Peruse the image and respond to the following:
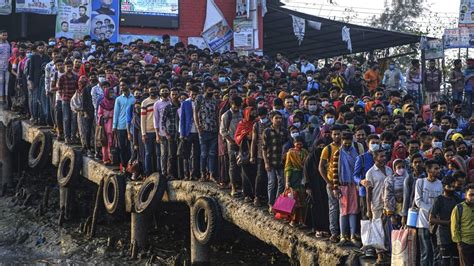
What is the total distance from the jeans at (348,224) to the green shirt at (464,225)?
1.65 meters

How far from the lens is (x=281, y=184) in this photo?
470 inches

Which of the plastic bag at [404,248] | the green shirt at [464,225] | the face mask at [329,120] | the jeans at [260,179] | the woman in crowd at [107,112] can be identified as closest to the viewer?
the green shirt at [464,225]

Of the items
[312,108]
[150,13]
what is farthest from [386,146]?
[150,13]

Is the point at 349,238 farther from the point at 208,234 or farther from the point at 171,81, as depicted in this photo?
the point at 171,81

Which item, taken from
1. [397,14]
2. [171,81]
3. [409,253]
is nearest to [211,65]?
[171,81]

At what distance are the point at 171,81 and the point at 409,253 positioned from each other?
800 cm

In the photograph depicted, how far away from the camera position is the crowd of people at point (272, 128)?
9.95 meters

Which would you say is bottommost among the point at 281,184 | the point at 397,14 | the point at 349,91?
the point at 281,184

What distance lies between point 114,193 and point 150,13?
469 inches

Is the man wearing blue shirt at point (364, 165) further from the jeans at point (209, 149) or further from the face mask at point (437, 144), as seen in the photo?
the jeans at point (209, 149)

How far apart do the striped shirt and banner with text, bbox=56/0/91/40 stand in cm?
1064

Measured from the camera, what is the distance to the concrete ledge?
421 inches

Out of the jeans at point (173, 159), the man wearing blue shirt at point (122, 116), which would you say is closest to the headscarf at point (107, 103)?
the man wearing blue shirt at point (122, 116)

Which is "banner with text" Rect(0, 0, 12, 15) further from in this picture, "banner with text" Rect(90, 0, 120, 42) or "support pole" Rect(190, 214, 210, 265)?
"support pole" Rect(190, 214, 210, 265)
